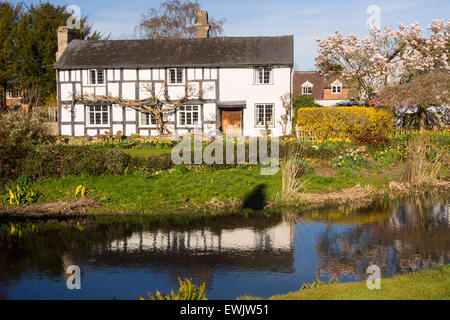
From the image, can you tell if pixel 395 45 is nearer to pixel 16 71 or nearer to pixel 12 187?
pixel 12 187

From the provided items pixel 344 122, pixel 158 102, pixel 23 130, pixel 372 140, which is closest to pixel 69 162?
pixel 23 130

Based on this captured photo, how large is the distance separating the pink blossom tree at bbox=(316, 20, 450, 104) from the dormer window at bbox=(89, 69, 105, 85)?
16.5m

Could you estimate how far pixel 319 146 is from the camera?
19.0 meters

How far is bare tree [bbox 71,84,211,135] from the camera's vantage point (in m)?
31.2

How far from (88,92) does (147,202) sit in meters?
20.8

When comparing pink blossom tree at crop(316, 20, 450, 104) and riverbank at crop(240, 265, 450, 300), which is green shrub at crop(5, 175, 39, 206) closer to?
riverbank at crop(240, 265, 450, 300)

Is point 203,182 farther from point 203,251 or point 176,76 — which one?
point 176,76

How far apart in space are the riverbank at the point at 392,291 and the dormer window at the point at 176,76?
1031 inches

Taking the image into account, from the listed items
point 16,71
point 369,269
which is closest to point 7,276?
point 369,269

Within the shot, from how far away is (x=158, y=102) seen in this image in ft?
104

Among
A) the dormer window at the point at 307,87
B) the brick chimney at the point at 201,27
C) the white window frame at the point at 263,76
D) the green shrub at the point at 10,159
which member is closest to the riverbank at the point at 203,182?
the green shrub at the point at 10,159

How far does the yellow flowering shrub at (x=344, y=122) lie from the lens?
22.5m

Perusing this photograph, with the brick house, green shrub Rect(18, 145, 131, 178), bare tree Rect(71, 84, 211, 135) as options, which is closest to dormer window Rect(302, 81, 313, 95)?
the brick house

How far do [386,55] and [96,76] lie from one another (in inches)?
811
